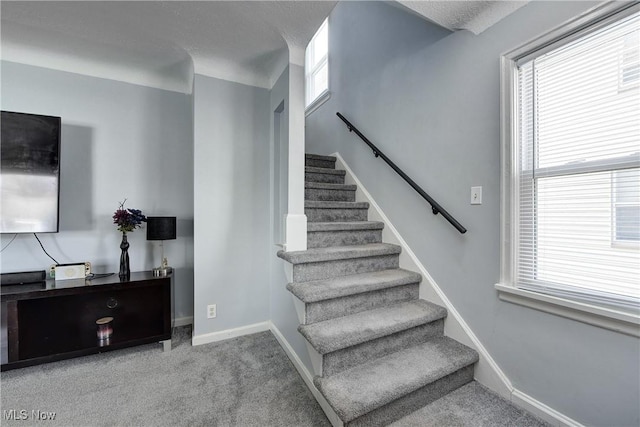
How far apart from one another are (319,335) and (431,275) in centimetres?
103

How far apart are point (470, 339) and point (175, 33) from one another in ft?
9.82

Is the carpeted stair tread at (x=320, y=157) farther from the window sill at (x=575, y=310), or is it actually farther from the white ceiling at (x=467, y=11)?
the window sill at (x=575, y=310)

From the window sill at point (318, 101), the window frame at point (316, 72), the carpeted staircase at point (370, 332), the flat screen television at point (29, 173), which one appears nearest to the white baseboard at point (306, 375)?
the carpeted staircase at point (370, 332)

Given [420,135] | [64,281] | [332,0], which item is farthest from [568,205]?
[64,281]

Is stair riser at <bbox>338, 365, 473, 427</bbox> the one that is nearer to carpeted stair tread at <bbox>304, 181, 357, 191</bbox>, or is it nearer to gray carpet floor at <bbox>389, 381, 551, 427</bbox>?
gray carpet floor at <bbox>389, 381, 551, 427</bbox>

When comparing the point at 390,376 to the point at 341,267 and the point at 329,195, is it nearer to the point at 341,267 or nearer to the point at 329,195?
the point at 341,267

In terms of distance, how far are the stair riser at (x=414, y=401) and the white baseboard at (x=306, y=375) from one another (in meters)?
0.15

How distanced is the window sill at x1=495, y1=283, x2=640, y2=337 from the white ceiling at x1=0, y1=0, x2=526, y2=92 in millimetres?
1632

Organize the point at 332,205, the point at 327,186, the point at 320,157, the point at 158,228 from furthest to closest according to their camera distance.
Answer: the point at 320,157
the point at 327,186
the point at 332,205
the point at 158,228

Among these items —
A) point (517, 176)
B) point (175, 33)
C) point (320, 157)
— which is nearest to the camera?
point (517, 176)

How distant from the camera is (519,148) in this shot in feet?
4.99

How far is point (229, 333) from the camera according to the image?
2398 mm

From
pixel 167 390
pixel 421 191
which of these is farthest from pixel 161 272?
pixel 421 191

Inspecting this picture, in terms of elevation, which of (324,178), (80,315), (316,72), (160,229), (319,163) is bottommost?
(80,315)
